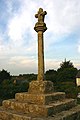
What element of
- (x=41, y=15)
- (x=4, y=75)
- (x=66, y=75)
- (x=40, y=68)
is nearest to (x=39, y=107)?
(x=40, y=68)

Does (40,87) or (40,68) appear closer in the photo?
(40,87)

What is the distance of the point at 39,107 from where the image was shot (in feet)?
19.2

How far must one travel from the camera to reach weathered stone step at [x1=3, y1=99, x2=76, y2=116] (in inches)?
226

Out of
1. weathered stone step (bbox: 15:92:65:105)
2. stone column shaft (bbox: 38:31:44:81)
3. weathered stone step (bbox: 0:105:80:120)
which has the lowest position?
weathered stone step (bbox: 0:105:80:120)

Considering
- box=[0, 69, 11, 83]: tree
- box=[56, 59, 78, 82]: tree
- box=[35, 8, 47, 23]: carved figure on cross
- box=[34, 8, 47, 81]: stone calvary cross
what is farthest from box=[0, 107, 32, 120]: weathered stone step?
box=[0, 69, 11, 83]: tree

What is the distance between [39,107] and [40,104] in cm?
29

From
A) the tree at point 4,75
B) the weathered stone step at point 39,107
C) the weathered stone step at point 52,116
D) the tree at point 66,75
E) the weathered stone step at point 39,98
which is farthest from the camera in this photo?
the tree at point 4,75

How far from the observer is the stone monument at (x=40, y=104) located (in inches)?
227

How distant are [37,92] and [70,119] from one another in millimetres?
1495

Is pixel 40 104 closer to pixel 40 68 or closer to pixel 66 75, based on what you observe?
pixel 40 68

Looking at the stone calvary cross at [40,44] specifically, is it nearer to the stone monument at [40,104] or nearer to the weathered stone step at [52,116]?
the stone monument at [40,104]

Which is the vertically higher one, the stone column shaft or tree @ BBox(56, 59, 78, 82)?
tree @ BBox(56, 59, 78, 82)

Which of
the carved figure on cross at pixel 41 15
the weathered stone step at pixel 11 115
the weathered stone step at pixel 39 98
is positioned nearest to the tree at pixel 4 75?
the carved figure on cross at pixel 41 15

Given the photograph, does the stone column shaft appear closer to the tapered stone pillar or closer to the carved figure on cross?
the tapered stone pillar
